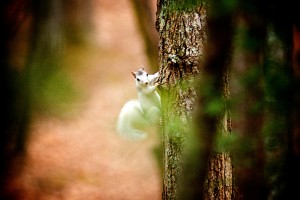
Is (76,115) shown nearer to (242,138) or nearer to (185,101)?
(185,101)

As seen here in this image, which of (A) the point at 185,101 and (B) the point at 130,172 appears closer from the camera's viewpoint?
(A) the point at 185,101

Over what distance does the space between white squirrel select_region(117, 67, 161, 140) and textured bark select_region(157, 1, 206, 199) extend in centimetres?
92

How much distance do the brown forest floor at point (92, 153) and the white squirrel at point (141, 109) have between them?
1.31ft

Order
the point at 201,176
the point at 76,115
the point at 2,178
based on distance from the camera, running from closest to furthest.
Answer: the point at 201,176
the point at 2,178
the point at 76,115

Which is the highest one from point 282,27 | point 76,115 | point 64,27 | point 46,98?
point 64,27

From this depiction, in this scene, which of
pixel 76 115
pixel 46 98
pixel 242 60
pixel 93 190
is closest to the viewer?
pixel 242 60

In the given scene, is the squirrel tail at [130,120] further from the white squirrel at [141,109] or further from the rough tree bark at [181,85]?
the rough tree bark at [181,85]

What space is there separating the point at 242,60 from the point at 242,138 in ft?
2.75

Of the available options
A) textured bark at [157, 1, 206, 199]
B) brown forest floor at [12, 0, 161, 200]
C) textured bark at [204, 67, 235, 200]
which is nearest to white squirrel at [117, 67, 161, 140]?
brown forest floor at [12, 0, 161, 200]

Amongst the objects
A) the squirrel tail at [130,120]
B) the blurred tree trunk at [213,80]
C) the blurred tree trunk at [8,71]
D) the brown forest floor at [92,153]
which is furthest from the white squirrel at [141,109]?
the blurred tree trunk at [213,80]

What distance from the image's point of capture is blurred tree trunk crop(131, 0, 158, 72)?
5.16m

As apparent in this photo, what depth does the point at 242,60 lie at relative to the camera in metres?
2.37

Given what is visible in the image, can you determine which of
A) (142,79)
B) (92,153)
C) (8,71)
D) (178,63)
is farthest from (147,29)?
(92,153)

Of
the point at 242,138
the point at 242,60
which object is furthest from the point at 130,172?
the point at 242,138
